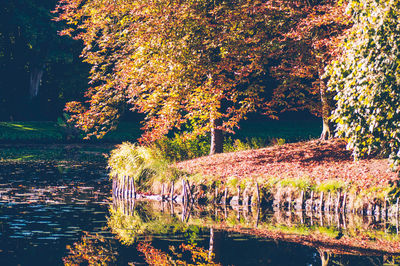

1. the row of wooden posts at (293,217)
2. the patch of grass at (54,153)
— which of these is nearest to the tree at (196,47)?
the row of wooden posts at (293,217)

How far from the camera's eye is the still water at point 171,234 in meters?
11.3

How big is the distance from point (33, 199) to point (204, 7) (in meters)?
8.29

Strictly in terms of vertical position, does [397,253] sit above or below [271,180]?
below

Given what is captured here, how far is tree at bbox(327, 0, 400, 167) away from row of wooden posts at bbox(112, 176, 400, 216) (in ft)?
14.3

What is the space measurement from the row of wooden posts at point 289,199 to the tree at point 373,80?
4.37m

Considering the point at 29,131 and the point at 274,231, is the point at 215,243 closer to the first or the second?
the point at 274,231

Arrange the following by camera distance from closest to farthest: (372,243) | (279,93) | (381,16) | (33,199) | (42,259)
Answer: (381,16)
(42,259)
(372,243)
(33,199)
(279,93)

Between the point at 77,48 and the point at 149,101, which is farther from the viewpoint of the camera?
the point at 77,48

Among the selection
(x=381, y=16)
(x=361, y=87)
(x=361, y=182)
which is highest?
(x=381, y=16)

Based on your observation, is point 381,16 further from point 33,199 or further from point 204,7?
point 33,199

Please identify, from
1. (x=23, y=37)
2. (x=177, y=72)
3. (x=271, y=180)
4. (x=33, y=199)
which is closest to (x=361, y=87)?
(x=271, y=180)

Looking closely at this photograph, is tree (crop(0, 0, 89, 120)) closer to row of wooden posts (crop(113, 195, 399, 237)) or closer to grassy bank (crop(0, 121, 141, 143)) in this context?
grassy bank (crop(0, 121, 141, 143))

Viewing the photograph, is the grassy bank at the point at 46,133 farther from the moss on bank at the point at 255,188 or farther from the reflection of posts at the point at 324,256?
the reflection of posts at the point at 324,256

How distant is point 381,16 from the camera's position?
10.3 meters
